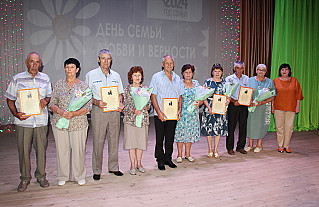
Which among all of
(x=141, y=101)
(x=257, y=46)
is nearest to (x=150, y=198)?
(x=141, y=101)

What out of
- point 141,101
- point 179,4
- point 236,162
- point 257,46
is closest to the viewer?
point 141,101

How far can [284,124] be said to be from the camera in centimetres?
538

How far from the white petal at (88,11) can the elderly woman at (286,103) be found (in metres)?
5.33

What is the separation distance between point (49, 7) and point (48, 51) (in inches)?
44.3

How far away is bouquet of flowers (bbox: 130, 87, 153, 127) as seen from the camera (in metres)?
3.70

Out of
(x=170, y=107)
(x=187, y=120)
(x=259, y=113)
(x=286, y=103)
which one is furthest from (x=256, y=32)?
(x=170, y=107)

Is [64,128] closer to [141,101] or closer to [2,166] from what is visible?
[141,101]

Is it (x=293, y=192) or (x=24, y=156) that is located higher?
(x=24, y=156)

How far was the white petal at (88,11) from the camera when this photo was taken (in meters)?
8.24

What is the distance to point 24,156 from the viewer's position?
3312 mm

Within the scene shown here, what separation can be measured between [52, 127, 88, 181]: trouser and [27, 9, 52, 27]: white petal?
209 inches

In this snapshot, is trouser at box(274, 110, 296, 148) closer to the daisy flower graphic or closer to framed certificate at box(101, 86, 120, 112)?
framed certificate at box(101, 86, 120, 112)

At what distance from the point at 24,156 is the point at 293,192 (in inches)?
120

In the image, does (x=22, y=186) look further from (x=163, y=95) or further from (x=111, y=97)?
(x=163, y=95)
